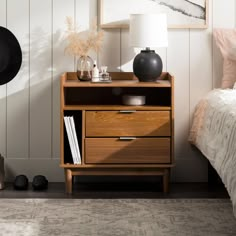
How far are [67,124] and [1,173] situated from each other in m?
0.55

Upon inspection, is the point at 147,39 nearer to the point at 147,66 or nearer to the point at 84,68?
the point at 147,66

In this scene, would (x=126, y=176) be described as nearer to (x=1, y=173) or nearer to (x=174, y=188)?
(x=174, y=188)

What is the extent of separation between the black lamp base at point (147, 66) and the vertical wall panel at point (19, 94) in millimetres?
761

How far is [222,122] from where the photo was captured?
344cm

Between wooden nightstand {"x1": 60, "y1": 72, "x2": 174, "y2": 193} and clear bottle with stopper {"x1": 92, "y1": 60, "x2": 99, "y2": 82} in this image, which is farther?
clear bottle with stopper {"x1": 92, "y1": 60, "x2": 99, "y2": 82}

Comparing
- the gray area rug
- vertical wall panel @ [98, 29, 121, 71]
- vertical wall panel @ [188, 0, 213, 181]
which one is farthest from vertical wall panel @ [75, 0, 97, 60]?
the gray area rug

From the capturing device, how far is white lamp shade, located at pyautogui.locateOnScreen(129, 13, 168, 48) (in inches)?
158

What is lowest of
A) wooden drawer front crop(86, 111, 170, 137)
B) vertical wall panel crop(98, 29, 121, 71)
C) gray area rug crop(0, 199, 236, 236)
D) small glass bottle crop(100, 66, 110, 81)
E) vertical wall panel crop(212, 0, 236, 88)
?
gray area rug crop(0, 199, 236, 236)

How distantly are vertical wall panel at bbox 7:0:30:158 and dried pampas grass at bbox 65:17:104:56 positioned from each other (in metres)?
0.29

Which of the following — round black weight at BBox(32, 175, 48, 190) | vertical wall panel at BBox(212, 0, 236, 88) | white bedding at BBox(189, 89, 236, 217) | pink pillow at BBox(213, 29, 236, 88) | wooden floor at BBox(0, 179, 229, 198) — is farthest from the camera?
vertical wall panel at BBox(212, 0, 236, 88)

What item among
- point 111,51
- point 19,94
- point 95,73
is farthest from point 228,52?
point 19,94

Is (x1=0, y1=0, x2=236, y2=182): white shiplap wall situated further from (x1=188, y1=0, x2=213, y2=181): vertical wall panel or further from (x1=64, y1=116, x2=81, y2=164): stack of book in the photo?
(x1=64, y1=116, x2=81, y2=164): stack of book

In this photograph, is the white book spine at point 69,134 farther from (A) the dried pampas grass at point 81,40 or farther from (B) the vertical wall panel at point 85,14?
(B) the vertical wall panel at point 85,14

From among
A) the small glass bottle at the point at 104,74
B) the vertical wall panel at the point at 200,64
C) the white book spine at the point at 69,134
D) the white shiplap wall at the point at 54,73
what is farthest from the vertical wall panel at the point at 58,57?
the vertical wall panel at the point at 200,64
